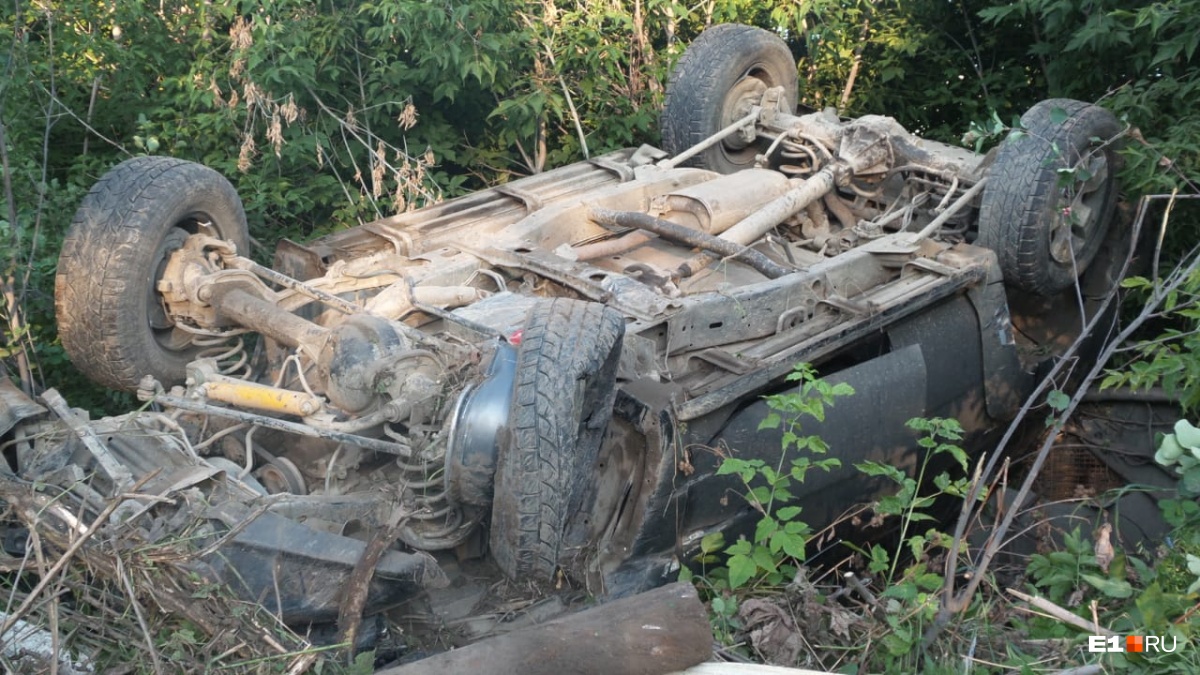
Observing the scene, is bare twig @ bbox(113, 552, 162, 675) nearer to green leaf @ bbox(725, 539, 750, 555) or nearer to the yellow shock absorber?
the yellow shock absorber

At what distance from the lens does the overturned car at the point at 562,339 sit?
12.4 ft

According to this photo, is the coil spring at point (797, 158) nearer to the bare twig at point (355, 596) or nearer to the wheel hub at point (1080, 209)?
the wheel hub at point (1080, 209)

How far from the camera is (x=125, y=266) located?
15.5 feet

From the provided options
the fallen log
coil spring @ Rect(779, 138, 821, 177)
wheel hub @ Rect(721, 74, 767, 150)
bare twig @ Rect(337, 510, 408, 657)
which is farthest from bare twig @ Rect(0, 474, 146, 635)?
wheel hub @ Rect(721, 74, 767, 150)

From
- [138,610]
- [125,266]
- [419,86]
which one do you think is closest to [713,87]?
[419,86]

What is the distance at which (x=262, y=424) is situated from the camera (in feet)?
13.5

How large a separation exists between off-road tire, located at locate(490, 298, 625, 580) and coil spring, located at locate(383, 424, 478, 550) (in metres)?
0.31

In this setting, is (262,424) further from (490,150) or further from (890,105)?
(890,105)

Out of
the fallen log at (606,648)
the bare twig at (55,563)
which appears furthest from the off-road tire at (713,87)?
the bare twig at (55,563)

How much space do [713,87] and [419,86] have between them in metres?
1.94

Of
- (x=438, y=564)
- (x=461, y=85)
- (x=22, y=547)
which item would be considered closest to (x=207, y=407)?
(x=22, y=547)

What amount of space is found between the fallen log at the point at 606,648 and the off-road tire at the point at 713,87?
4.17 m

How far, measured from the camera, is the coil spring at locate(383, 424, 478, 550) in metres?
3.97

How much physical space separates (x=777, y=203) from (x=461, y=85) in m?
2.41
